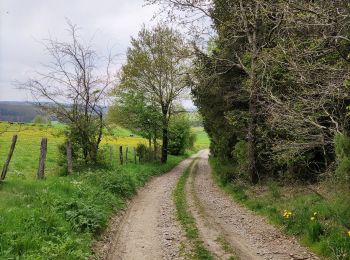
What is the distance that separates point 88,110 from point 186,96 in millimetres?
16753

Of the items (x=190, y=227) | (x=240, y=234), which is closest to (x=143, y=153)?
(x=190, y=227)

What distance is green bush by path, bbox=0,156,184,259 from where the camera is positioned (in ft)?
23.1

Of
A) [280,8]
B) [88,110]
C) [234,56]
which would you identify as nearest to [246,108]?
[234,56]

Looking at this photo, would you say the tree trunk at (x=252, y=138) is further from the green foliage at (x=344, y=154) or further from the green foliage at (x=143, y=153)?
the green foliage at (x=143, y=153)

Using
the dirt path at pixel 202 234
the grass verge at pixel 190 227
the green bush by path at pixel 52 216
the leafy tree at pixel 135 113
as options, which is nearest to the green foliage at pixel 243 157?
the grass verge at pixel 190 227

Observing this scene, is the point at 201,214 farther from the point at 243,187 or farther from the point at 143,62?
the point at 143,62

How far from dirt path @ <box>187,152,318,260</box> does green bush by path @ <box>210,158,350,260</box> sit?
11.9 inches

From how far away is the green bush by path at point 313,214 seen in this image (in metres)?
8.23

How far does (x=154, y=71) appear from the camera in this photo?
32969 millimetres

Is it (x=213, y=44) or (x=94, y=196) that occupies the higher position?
(x=213, y=44)

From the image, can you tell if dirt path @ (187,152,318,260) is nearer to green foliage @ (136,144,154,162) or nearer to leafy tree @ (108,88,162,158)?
green foliage @ (136,144,154,162)

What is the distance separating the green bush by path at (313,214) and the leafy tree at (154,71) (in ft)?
66.0

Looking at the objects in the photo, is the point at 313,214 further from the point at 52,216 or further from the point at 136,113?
the point at 136,113

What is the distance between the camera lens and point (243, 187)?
56.6ft
